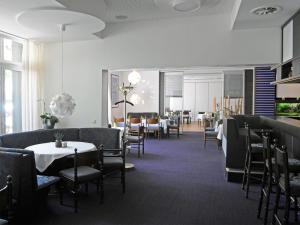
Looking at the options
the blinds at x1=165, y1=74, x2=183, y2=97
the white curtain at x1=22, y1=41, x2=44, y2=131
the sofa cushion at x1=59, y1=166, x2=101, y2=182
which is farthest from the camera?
the blinds at x1=165, y1=74, x2=183, y2=97

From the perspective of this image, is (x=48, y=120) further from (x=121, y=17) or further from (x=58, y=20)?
(x=121, y=17)

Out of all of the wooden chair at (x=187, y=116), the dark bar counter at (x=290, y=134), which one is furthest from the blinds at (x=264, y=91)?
the wooden chair at (x=187, y=116)

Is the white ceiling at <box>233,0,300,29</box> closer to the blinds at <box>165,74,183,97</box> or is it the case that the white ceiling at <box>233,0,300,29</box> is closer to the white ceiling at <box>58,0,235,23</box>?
the white ceiling at <box>58,0,235,23</box>

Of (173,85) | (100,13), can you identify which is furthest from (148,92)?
(100,13)

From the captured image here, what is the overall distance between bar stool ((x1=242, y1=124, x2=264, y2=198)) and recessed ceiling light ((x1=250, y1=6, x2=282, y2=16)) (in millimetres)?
1917

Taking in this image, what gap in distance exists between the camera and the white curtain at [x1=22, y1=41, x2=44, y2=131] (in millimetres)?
5793

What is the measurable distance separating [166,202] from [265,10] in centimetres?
339

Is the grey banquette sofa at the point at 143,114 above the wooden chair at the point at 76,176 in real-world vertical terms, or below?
above

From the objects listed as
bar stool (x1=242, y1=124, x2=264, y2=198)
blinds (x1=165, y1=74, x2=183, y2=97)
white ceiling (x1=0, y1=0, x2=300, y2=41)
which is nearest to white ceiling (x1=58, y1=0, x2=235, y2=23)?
white ceiling (x1=0, y1=0, x2=300, y2=41)

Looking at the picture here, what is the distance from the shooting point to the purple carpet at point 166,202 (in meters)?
2.91

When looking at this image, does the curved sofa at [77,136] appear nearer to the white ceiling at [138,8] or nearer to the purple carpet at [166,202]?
the purple carpet at [166,202]

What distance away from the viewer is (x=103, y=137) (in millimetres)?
4906

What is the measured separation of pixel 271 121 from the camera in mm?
4109

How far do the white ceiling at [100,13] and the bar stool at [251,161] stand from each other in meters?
2.01
